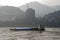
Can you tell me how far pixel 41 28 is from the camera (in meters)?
171

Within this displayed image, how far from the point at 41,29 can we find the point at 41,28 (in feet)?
3.85

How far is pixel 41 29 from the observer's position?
170500 mm
